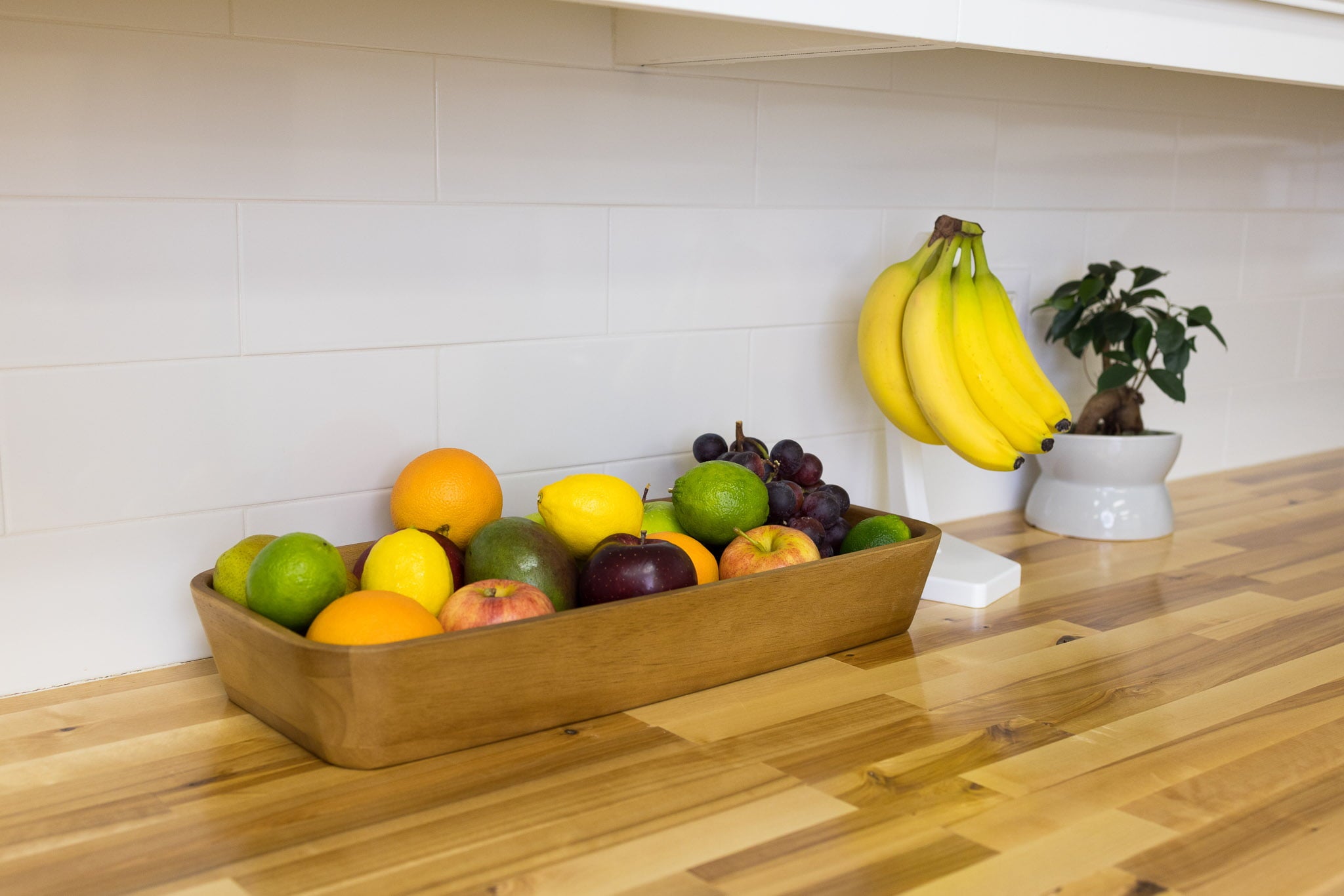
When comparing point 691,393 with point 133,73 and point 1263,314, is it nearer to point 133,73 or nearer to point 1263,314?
point 133,73

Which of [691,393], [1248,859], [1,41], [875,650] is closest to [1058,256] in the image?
[691,393]

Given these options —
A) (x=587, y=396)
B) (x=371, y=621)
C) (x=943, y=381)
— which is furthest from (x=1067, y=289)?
(x=371, y=621)

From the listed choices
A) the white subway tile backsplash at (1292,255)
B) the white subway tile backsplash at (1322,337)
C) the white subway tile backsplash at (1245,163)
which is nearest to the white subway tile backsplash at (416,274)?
the white subway tile backsplash at (1245,163)

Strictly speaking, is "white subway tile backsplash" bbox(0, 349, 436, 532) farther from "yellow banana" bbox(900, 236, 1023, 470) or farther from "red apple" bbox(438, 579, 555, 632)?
"yellow banana" bbox(900, 236, 1023, 470)

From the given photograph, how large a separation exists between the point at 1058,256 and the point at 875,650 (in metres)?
0.71

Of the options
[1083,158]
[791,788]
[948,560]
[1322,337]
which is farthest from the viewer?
[1322,337]

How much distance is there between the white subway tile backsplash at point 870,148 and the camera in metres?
1.24

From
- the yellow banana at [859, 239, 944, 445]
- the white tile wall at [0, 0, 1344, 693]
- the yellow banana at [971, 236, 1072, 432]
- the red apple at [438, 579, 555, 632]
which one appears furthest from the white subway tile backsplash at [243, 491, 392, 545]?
the yellow banana at [971, 236, 1072, 432]

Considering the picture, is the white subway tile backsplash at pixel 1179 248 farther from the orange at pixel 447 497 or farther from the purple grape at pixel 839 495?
the orange at pixel 447 497

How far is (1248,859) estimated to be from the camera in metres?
0.69

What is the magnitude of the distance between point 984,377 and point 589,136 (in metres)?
0.42

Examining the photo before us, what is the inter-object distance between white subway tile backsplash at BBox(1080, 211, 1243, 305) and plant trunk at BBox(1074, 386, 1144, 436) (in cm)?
16

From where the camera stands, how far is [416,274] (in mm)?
1030

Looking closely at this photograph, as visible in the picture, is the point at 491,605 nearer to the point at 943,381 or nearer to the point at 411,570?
the point at 411,570
